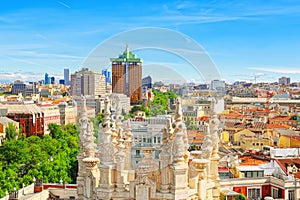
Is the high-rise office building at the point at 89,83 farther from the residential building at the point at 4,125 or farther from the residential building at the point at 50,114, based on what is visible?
the residential building at the point at 50,114

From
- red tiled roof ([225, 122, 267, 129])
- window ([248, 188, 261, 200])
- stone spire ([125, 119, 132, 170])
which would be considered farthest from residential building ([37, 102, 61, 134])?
stone spire ([125, 119, 132, 170])

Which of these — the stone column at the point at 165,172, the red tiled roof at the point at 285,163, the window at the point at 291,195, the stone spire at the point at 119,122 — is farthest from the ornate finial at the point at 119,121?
the red tiled roof at the point at 285,163

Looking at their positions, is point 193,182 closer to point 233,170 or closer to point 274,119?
point 233,170

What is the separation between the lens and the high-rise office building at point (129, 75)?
8633mm

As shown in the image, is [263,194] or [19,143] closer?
[263,194]

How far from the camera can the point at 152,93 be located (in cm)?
887

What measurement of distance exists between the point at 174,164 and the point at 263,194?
14.1m

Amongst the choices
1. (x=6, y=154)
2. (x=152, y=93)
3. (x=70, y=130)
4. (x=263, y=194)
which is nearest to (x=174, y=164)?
(x=152, y=93)

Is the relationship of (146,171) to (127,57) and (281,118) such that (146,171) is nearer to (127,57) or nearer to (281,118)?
(127,57)

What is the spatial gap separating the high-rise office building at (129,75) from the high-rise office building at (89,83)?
0.33 meters

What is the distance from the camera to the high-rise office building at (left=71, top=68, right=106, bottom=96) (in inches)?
354

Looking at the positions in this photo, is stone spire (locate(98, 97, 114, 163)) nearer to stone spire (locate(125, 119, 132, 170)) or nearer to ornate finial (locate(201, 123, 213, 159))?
stone spire (locate(125, 119, 132, 170))

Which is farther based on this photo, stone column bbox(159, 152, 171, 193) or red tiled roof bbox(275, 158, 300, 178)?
red tiled roof bbox(275, 158, 300, 178)

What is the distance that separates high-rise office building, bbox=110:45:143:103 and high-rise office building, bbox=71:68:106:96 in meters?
0.33
